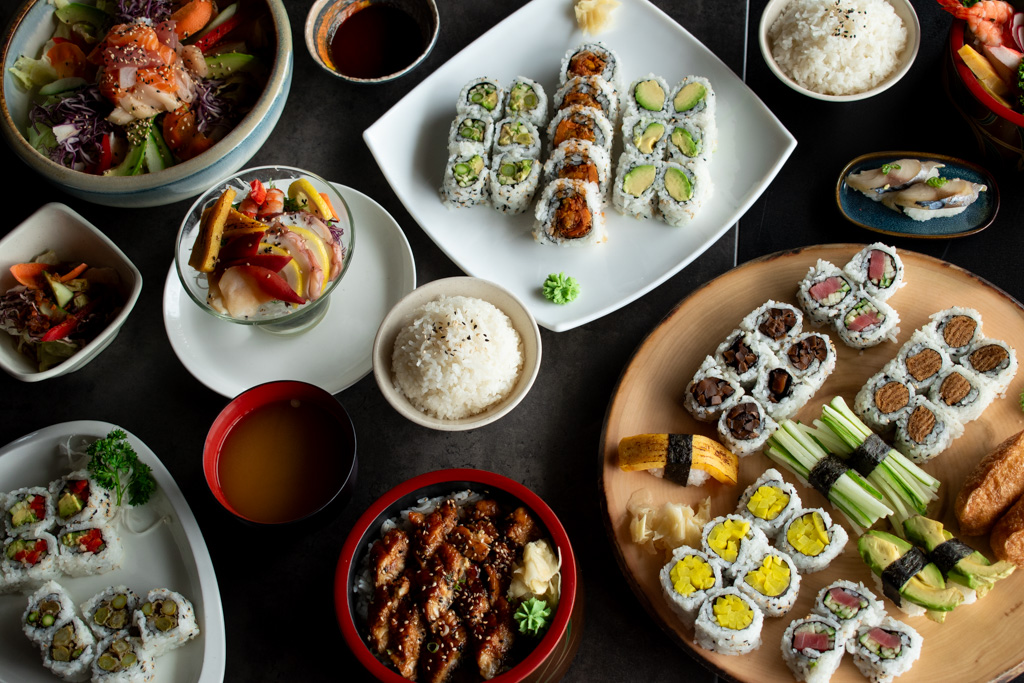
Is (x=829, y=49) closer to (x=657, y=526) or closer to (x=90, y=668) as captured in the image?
(x=657, y=526)

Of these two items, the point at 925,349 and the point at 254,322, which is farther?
the point at 925,349

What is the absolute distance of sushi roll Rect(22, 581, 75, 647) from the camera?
7.20 feet

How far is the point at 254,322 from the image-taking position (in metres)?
2.25

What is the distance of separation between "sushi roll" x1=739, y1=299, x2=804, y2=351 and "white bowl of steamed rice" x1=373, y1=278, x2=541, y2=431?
2.45ft

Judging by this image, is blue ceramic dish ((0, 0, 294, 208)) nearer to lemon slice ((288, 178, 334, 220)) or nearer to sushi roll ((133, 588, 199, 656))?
lemon slice ((288, 178, 334, 220))

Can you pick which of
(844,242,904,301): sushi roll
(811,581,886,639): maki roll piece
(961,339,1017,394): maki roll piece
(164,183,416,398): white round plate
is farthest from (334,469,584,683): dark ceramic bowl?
(961,339,1017,394): maki roll piece

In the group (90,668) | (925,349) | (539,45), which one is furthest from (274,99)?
(925,349)

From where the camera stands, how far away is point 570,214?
2559 mm

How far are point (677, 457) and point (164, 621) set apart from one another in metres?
1.62

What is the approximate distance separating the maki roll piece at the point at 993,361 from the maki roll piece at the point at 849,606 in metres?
0.81

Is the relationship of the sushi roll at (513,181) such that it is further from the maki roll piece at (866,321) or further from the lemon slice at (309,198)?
the maki roll piece at (866,321)

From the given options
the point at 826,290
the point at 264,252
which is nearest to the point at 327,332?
the point at 264,252

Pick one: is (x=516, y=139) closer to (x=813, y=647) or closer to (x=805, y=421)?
(x=805, y=421)

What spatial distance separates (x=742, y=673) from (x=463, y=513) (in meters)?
0.95
